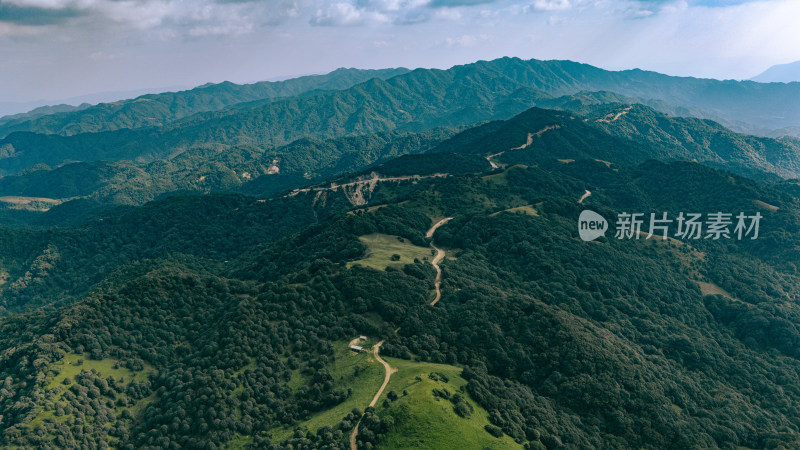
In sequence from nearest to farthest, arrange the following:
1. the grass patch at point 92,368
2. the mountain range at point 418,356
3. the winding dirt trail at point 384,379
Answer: the winding dirt trail at point 384,379 < the mountain range at point 418,356 < the grass patch at point 92,368

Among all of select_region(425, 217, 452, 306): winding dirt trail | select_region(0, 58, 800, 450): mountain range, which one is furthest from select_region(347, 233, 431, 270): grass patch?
select_region(425, 217, 452, 306): winding dirt trail

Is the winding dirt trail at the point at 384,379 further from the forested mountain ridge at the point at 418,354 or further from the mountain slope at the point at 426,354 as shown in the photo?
the mountain slope at the point at 426,354

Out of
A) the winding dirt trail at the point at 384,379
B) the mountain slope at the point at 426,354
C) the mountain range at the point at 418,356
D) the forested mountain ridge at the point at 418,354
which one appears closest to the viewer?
the winding dirt trail at the point at 384,379

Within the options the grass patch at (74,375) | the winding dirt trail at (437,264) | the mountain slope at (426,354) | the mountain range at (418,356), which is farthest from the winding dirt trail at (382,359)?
the grass patch at (74,375)

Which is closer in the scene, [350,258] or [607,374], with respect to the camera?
[607,374]

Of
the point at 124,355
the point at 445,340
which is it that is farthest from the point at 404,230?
the point at 124,355

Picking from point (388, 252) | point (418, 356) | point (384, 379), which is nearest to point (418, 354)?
point (418, 356)

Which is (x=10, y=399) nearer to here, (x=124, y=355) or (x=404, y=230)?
(x=124, y=355)

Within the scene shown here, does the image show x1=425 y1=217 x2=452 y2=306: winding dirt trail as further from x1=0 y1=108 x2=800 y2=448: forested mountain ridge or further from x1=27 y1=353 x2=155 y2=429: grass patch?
x1=27 y1=353 x2=155 y2=429: grass patch
